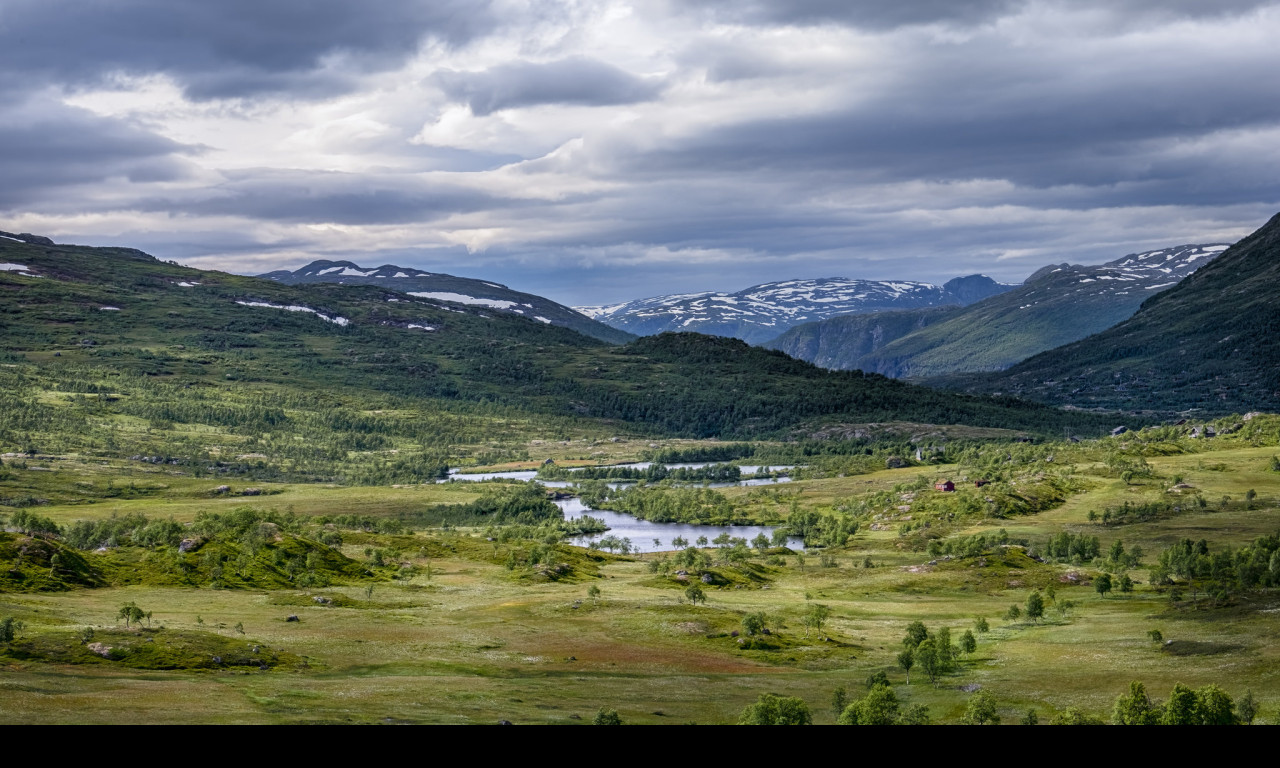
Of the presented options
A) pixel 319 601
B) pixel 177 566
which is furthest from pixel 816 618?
pixel 177 566

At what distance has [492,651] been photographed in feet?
325

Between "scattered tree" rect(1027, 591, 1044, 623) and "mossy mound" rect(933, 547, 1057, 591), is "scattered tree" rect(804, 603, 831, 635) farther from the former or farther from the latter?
"mossy mound" rect(933, 547, 1057, 591)

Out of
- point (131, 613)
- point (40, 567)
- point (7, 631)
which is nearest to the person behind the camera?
point (7, 631)

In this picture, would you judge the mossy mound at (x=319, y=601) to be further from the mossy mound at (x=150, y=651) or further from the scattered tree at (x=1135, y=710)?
the scattered tree at (x=1135, y=710)

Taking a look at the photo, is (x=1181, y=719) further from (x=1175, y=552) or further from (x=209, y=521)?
(x=209, y=521)

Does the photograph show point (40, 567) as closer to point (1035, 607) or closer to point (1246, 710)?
point (1035, 607)

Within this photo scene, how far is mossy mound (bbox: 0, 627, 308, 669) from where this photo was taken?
78.6 m

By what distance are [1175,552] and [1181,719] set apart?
94.0 metres

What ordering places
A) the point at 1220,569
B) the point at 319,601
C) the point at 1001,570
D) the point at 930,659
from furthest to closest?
the point at 1001,570 → the point at 1220,569 → the point at 319,601 → the point at 930,659

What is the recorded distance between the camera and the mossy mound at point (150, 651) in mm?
78562

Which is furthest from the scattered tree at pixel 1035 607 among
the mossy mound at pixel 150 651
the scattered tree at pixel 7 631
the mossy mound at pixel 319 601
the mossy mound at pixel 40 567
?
Answer: the mossy mound at pixel 40 567

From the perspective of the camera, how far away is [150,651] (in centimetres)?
8262

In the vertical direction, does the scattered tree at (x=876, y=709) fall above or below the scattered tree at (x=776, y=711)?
below
